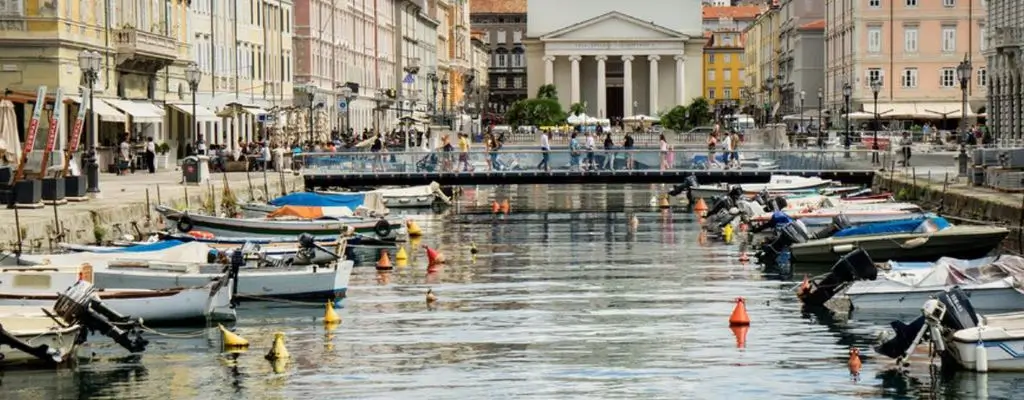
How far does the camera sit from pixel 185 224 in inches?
2041

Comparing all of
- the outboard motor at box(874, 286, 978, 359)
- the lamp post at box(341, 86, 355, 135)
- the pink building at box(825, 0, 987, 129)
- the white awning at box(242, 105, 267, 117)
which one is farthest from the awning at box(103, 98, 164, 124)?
the pink building at box(825, 0, 987, 129)

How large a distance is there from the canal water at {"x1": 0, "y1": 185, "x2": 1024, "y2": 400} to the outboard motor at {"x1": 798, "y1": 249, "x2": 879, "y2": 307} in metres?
0.54

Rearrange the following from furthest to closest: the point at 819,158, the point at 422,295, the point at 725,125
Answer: the point at 725,125 → the point at 819,158 → the point at 422,295

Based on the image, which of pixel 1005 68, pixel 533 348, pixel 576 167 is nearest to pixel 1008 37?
pixel 1005 68

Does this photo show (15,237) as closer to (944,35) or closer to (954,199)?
(954,199)

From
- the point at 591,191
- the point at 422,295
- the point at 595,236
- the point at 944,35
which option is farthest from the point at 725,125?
the point at 422,295

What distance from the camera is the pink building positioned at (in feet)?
446

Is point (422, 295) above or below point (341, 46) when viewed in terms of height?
below

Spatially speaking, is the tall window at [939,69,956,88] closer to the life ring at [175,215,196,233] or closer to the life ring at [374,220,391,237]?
the life ring at [374,220,391,237]

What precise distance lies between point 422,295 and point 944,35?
329ft

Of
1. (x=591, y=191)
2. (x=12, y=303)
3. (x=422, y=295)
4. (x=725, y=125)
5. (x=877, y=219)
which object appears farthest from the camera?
(x=725, y=125)

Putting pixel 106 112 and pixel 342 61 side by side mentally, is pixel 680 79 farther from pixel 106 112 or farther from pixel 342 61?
pixel 106 112

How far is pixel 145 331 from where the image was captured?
34406 mm

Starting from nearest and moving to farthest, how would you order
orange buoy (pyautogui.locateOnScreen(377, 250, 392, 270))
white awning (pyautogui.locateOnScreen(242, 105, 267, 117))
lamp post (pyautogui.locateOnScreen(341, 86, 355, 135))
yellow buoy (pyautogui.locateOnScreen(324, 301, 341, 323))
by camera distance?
yellow buoy (pyautogui.locateOnScreen(324, 301, 341, 323)) < orange buoy (pyautogui.locateOnScreen(377, 250, 392, 270)) < white awning (pyautogui.locateOnScreen(242, 105, 267, 117)) < lamp post (pyautogui.locateOnScreen(341, 86, 355, 135))
